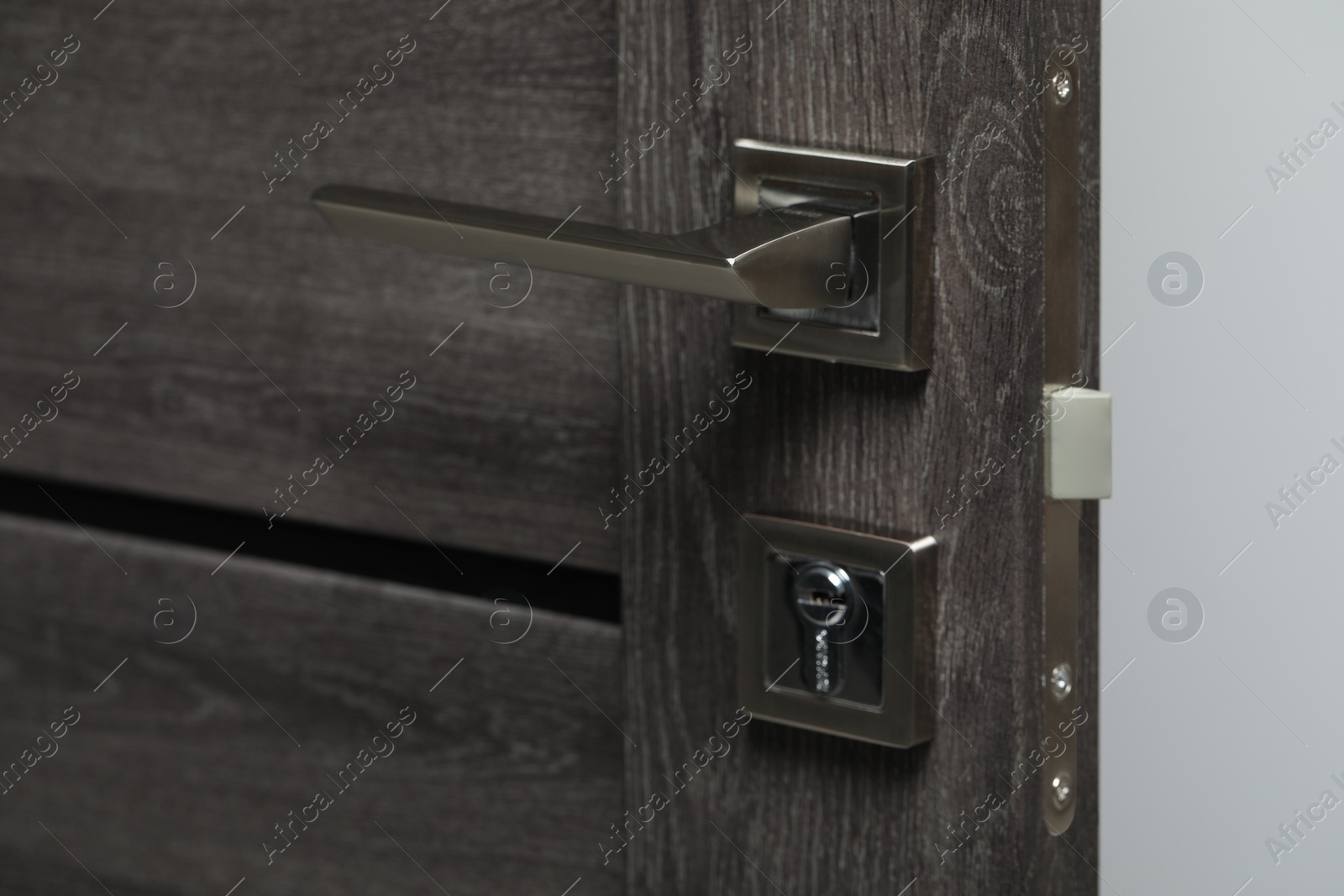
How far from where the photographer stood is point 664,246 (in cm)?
41

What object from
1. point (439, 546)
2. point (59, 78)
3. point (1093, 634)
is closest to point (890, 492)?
point (1093, 634)

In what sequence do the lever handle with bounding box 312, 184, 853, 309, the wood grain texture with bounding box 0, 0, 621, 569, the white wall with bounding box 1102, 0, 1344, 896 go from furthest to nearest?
the white wall with bounding box 1102, 0, 1344, 896
the wood grain texture with bounding box 0, 0, 621, 569
the lever handle with bounding box 312, 184, 853, 309

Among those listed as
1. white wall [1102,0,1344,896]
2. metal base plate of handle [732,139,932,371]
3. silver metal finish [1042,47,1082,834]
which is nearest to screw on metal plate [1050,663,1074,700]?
silver metal finish [1042,47,1082,834]

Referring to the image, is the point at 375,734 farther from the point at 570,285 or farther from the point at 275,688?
the point at 570,285

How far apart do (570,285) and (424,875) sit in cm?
26

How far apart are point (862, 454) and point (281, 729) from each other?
0.31 metres

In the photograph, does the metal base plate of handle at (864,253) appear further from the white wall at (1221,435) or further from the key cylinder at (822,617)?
the white wall at (1221,435)

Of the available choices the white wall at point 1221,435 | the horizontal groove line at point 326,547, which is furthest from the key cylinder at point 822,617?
the white wall at point 1221,435

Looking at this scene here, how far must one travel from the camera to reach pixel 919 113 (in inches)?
16.5

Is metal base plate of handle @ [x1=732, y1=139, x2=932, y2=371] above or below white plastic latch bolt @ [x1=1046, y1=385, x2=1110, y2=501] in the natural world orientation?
above

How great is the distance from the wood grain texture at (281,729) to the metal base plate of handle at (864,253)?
0.51 feet

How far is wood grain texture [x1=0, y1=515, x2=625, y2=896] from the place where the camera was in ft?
1.81

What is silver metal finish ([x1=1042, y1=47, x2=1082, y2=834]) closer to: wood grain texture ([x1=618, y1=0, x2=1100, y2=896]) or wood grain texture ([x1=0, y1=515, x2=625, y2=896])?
wood grain texture ([x1=618, y1=0, x2=1100, y2=896])

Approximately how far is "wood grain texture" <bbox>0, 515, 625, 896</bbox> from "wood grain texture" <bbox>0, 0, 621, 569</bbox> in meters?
0.04
